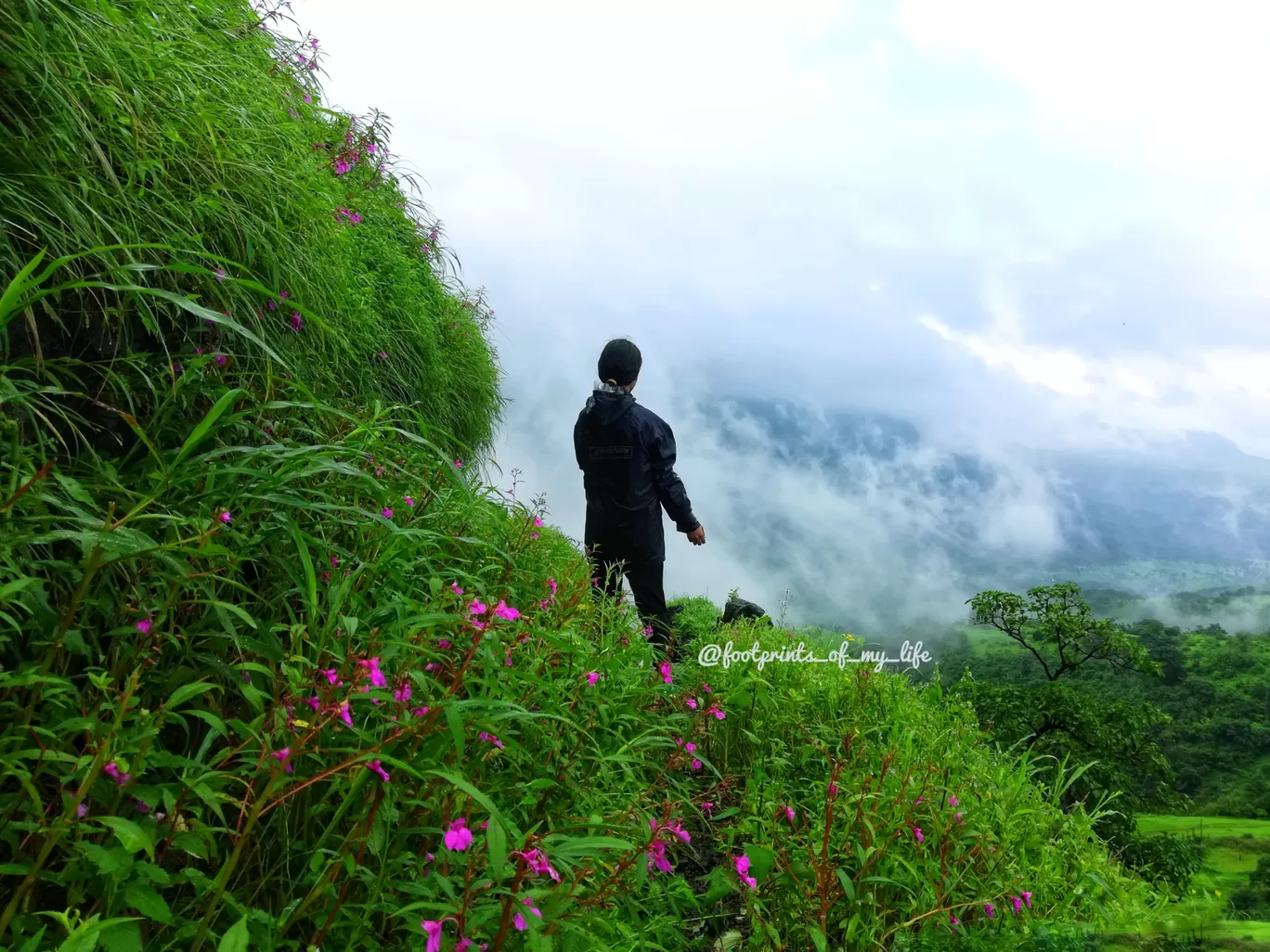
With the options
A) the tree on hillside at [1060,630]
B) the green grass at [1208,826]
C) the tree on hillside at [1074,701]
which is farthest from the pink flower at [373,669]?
the tree on hillside at [1060,630]

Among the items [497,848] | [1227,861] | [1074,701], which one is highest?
[1074,701]

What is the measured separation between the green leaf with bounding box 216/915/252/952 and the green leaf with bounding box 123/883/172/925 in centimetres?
11

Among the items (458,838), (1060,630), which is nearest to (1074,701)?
(1060,630)

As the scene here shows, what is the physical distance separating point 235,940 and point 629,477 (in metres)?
3.89

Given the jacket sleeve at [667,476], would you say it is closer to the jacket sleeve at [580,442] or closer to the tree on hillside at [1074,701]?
the jacket sleeve at [580,442]

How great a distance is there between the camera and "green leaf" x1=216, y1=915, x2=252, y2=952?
3.66ft

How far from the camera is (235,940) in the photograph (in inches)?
44.9

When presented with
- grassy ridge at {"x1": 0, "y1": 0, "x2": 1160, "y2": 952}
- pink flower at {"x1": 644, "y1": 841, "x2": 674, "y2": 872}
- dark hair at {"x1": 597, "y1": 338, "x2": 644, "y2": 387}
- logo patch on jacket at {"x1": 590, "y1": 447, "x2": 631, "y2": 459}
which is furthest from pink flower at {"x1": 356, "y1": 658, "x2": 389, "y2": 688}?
dark hair at {"x1": 597, "y1": 338, "x2": 644, "y2": 387}

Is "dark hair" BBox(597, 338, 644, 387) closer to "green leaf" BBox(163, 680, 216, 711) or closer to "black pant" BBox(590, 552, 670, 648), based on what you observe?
"black pant" BBox(590, 552, 670, 648)

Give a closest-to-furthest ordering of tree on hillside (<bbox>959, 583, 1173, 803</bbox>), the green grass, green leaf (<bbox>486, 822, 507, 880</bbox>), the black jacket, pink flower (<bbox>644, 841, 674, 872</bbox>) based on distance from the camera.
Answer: green leaf (<bbox>486, 822, 507, 880</bbox>), pink flower (<bbox>644, 841, 674, 872</bbox>), the black jacket, the green grass, tree on hillside (<bbox>959, 583, 1173, 803</bbox>)

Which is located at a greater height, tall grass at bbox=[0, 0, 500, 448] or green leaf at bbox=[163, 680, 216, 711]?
tall grass at bbox=[0, 0, 500, 448]

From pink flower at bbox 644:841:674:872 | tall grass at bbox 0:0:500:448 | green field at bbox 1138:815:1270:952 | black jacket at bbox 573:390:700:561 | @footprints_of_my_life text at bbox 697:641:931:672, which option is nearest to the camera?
green field at bbox 1138:815:1270:952

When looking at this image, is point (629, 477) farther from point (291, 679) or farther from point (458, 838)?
point (458, 838)

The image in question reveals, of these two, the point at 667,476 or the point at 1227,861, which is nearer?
the point at 1227,861
